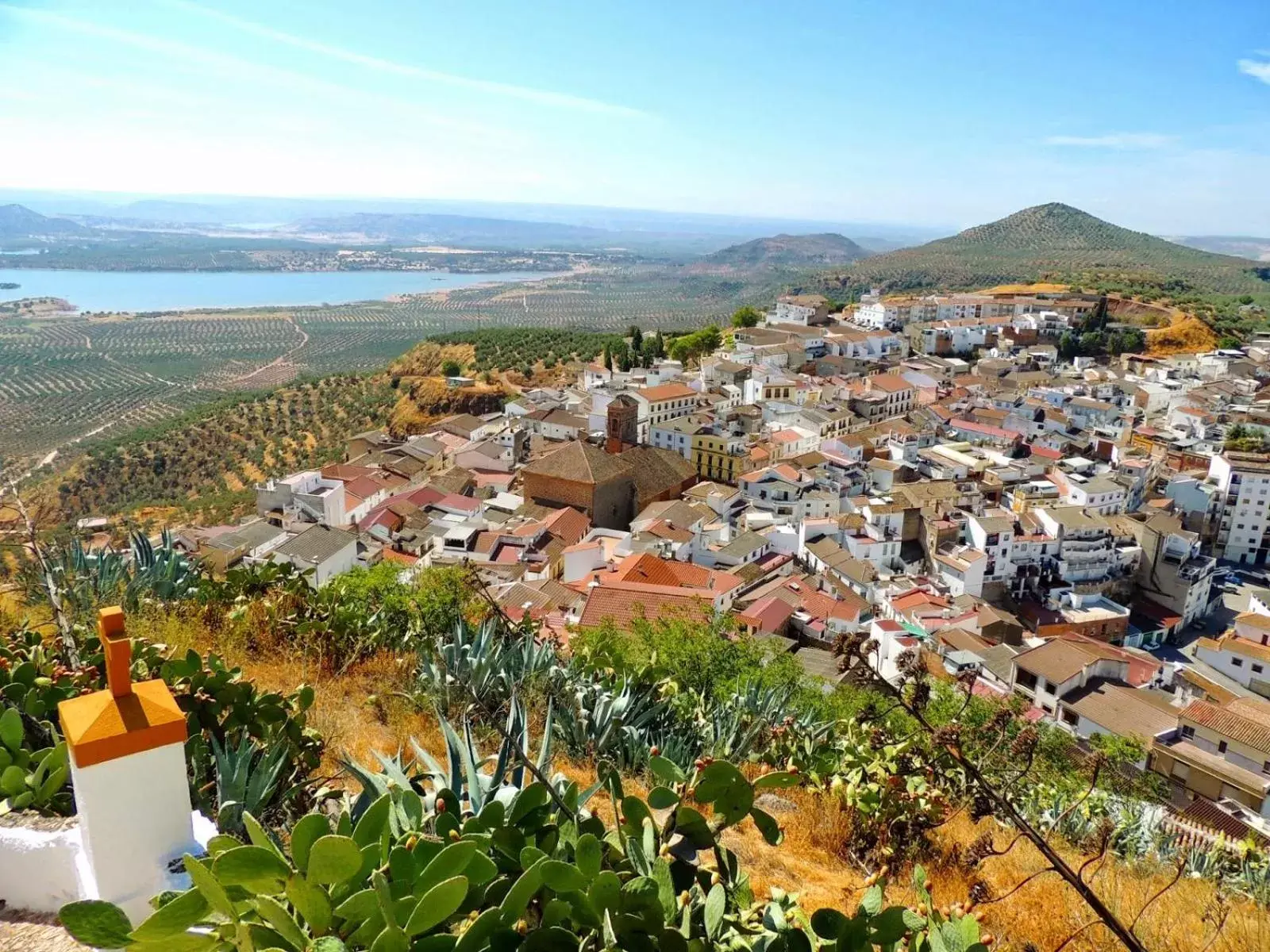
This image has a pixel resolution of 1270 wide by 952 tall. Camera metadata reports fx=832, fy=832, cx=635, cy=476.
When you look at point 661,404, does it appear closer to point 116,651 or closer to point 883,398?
point 883,398

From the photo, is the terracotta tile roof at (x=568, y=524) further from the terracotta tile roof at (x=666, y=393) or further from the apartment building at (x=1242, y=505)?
the apartment building at (x=1242, y=505)

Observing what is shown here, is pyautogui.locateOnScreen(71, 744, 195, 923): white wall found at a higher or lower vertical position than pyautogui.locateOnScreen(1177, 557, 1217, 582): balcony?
higher

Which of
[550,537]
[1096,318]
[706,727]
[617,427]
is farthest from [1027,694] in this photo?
[1096,318]

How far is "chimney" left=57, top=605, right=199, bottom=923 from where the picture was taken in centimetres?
257

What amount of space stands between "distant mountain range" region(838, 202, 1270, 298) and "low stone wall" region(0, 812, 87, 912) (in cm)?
8436

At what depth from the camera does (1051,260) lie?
95375 millimetres

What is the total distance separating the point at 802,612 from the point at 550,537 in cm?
745

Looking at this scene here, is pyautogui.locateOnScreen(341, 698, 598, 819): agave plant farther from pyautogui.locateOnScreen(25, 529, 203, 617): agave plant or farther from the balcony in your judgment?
the balcony

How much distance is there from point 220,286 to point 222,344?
8323 centimetres

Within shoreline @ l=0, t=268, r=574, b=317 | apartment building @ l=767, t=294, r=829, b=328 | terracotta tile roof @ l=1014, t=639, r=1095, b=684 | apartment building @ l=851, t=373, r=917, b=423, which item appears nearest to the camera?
terracotta tile roof @ l=1014, t=639, r=1095, b=684

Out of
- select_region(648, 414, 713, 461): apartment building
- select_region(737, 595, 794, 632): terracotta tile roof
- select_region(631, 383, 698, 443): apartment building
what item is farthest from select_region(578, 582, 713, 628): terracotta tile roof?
select_region(631, 383, 698, 443): apartment building

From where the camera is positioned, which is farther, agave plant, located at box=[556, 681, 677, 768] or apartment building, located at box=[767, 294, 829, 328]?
apartment building, located at box=[767, 294, 829, 328]

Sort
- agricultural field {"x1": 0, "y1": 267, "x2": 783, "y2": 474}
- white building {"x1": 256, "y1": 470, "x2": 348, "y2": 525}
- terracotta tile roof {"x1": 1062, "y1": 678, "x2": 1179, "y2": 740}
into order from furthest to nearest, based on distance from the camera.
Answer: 1. agricultural field {"x1": 0, "y1": 267, "x2": 783, "y2": 474}
2. white building {"x1": 256, "y1": 470, "x2": 348, "y2": 525}
3. terracotta tile roof {"x1": 1062, "y1": 678, "x2": 1179, "y2": 740}

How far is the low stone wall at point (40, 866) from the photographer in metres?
2.86
